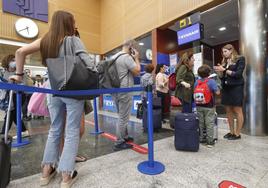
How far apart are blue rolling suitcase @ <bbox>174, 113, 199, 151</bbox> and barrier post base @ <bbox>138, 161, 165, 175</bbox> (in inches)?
19.0

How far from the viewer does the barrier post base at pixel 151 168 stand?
1.55 metres

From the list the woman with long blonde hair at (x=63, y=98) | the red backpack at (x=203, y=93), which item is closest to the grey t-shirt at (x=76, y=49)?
the woman with long blonde hair at (x=63, y=98)

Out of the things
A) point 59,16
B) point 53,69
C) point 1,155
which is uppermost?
point 59,16

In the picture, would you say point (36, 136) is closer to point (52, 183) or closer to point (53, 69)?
point (52, 183)

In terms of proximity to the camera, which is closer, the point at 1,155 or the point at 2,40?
the point at 1,155

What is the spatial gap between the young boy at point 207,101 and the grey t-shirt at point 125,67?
1.00 meters

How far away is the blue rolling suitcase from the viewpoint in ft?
6.63

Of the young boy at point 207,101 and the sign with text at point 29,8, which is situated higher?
the sign with text at point 29,8

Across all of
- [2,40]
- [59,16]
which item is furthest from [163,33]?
[2,40]

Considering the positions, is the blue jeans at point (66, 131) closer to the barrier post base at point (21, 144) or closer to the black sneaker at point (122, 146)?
the black sneaker at point (122, 146)

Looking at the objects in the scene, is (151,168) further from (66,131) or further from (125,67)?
(125,67)

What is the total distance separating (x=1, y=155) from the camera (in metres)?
1.20

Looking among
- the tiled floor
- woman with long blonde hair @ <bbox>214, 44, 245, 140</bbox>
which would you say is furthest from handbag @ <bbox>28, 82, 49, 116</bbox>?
woman with long blonde hair @ <bbox>214, 44, 245, 140</bbox>

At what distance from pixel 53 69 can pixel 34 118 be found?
4.61 m
